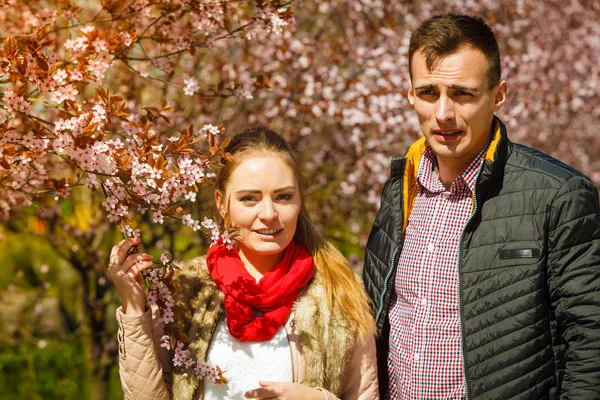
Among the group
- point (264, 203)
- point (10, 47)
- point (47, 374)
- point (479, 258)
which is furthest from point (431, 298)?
point (47, 374)

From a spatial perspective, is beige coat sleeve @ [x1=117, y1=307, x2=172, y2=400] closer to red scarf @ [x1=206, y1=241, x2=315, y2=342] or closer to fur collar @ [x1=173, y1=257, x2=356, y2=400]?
fur collar @ [x1=173, y1=257, x2=356, y2=400]

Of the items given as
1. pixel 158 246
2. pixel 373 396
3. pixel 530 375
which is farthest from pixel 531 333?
pixel 158 246

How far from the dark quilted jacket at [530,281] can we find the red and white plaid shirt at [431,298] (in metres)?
0.08

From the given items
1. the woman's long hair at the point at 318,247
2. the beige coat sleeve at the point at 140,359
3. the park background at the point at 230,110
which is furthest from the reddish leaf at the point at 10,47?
the beige coat sleeve at the point at 140,359

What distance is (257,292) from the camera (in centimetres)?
242

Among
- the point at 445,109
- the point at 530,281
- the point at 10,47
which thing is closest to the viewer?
the point at 10,47

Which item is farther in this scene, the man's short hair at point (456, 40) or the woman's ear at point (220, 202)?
the woman's ear at point (220, 202)

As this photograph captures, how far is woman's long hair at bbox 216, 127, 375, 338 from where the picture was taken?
8.22 ft

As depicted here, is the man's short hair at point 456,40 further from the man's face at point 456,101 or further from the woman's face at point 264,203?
the woman's face at point 264,203

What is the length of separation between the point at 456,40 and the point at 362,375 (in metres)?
1.29

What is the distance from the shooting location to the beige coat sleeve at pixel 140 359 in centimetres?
230

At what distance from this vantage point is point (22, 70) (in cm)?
212

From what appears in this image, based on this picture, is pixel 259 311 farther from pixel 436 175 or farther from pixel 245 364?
pixel 436 175

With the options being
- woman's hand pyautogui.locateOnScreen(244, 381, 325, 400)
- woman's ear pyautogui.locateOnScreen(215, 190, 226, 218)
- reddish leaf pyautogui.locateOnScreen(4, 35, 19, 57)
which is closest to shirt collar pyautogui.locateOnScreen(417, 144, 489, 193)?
woman's ear pyautogui.locateOnScreen(215, 190, 226, 218)
